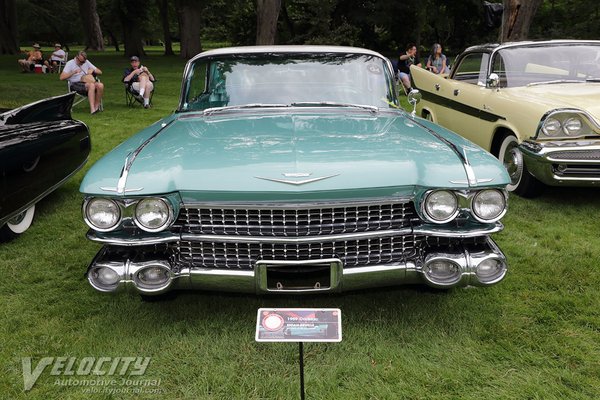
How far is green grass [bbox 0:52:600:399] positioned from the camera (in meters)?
2.52

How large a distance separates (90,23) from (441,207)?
132ft

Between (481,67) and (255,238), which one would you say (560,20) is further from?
(255,238)

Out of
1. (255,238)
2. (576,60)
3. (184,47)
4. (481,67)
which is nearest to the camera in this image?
(255,238)

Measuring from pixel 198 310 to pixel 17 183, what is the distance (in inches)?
74.0

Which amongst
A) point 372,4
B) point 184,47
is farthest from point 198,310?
point 372,4

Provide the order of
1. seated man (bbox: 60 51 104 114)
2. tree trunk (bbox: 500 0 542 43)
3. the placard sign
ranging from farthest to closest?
tree trunk (bbox: 500 0 542 43), seated man (bbox: 60 51 104 114), the placard sign

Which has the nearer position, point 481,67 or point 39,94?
point 481,67

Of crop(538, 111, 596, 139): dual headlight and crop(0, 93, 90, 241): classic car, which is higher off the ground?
crop(538, 111, 596, 139): dual headlight

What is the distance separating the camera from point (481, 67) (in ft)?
20.9

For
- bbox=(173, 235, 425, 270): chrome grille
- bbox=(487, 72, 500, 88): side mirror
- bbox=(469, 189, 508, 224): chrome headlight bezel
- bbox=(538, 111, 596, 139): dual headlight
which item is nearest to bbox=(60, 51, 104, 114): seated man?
bbox=(487, 72, 500, 88): side mirror

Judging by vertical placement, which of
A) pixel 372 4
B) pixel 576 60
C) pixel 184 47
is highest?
pixel 576 60

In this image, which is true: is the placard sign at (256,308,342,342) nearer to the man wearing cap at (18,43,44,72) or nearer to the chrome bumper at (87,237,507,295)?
the chrome bumper at (87,237,507,295)

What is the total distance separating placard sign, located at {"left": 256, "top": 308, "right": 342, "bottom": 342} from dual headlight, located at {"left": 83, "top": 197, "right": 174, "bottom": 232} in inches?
30.2

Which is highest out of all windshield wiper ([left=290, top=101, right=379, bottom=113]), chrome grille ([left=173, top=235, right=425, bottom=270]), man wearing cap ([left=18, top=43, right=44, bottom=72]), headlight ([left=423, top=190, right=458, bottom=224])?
windshield wiper ([left=290, top=101, right=379, bottom=113])
